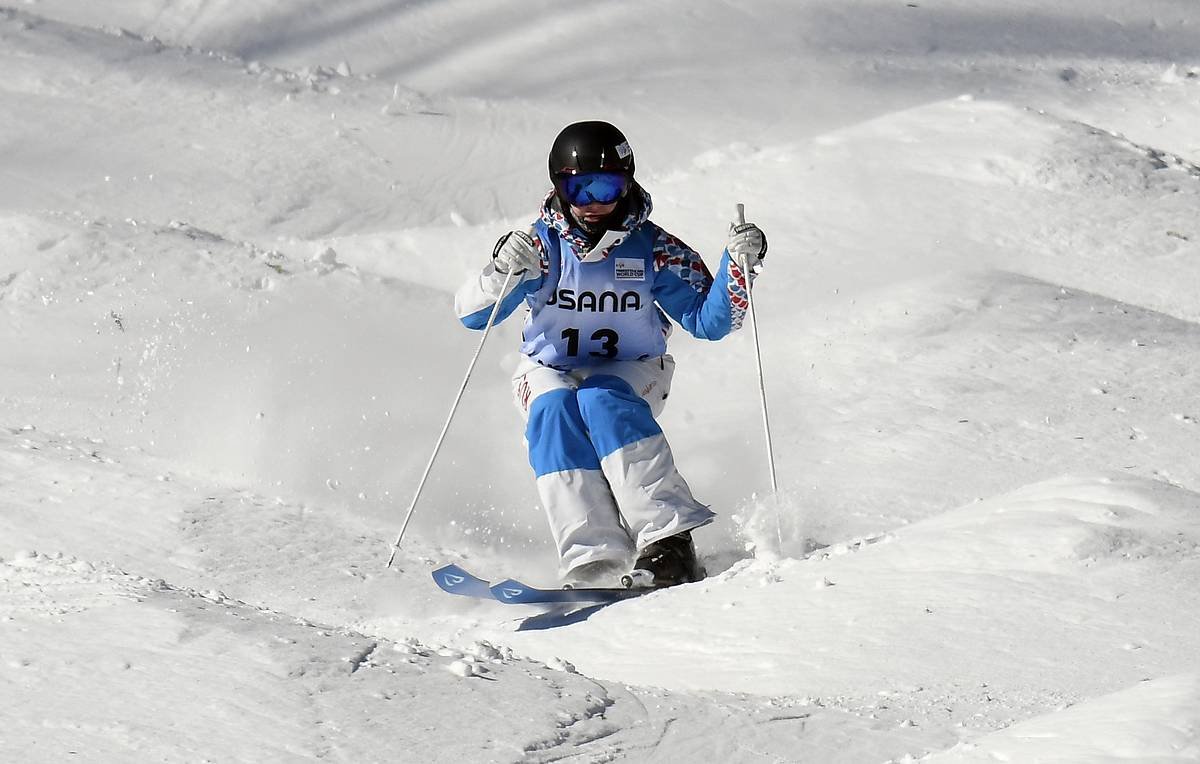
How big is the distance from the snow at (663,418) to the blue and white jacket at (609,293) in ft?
2.25

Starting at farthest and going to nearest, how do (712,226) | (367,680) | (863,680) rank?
(712,226), (863,680), (367,680)

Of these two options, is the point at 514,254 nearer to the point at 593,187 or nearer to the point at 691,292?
the point at 593,187

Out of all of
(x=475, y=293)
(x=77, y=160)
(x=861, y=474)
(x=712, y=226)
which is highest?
(x=77, y=160)

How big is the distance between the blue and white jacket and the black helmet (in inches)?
6.5

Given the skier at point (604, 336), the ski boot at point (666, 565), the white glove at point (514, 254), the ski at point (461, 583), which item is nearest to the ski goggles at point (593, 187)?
the skier at point (604, 336)

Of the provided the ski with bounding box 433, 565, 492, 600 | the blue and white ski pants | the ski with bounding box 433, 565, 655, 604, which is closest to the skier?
the blue and white ski pants

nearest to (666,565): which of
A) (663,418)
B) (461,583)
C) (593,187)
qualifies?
(461,583)

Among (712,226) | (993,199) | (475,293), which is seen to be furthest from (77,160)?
(993,199)

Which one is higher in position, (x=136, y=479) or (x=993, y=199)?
(x=993, y=199)

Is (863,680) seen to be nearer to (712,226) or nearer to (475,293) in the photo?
(475,293)

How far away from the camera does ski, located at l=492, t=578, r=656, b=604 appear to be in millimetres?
4363

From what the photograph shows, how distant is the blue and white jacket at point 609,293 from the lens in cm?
488

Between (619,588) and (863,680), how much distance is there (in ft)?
4.41

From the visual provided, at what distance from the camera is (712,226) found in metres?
7.36
